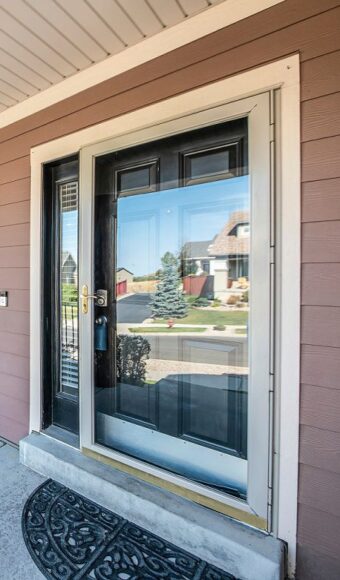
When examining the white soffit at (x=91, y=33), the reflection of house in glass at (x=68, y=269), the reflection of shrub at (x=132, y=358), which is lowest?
the reflection of shrub at (x=132, y=358)

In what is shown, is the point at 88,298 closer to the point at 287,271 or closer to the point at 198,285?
the point at 198,285

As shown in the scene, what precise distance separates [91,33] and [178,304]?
139 centimetres

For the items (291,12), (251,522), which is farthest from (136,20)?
(251,522)

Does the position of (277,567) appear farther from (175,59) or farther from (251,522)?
(175,59)

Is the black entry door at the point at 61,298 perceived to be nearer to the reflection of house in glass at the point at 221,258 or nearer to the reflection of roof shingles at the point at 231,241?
the reflection of house in glass at the point at 221,258

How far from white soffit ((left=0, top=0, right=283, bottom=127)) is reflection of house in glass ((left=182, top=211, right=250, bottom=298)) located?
2.92ft

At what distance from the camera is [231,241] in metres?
1.45

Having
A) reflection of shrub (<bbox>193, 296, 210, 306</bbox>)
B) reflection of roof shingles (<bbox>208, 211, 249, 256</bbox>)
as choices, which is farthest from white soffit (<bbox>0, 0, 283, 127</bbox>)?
reflection of shrub (<bbox>193, 296, 210, 306</bbox>)

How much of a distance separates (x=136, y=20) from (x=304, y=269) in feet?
4.47

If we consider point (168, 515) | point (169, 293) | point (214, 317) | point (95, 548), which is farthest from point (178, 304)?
point (95, 548)

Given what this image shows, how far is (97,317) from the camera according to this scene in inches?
72.7

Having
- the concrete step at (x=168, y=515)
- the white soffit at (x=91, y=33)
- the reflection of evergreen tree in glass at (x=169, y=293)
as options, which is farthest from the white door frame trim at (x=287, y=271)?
the reflection of evergreen tree in glass at (x=169, y=293)

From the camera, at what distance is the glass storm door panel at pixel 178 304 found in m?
1.46

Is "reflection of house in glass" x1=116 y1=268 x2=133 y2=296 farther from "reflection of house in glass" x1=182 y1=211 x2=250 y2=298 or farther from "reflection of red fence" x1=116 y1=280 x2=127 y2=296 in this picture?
"reflection of house in glass" x1=182 y1=211 x2=250 y2=298
